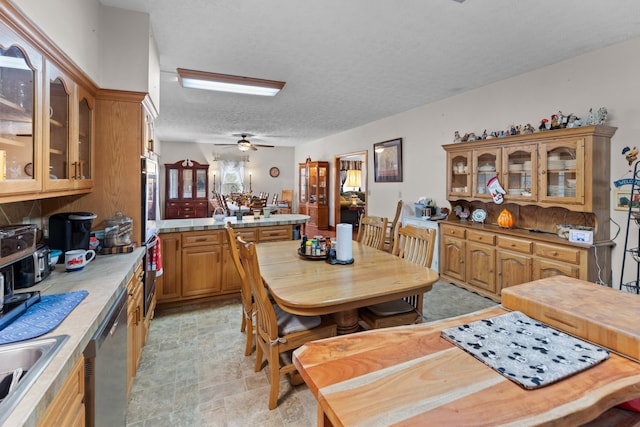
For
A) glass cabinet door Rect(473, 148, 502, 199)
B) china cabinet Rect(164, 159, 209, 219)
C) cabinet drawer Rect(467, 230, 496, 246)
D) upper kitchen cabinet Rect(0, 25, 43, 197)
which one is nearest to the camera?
upper kitchen cabinet Rect(0, 25, 43, 197)

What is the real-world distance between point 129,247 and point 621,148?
4.27 m

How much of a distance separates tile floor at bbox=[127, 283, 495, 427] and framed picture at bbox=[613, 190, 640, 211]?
2.02 metres

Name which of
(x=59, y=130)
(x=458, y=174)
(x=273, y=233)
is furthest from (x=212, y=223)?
(x=458, y=174)

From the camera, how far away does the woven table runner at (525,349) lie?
30.7 inches

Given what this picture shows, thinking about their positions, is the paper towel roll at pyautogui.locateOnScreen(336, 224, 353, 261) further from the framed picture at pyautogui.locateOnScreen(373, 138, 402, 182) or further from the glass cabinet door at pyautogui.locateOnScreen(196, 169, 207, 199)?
the glass cabinet door at pyautogui.locateOnScreen(196, 169, 207, 199)

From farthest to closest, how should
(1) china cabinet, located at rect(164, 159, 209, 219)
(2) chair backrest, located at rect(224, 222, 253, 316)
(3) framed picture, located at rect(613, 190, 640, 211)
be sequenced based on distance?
(1) china cabinet, located at rect(164, 159, 209, 219) → (3) framed picture, located at rect(613, 190, 640, 211) → (2) chair backrest, located at rect(224, 222, 253, 316)

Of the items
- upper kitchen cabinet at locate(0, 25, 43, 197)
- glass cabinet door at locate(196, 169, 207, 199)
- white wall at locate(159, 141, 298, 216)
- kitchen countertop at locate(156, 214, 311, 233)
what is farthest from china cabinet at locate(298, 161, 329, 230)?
upper kitchen cabinet at locate(0, 25, 43, 197)

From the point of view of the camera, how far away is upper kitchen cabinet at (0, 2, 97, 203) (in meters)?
1.20

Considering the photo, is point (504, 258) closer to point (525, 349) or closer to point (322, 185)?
point (525, 349)

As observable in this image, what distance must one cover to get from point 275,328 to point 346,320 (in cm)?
47

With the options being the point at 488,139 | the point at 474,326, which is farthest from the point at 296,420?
the point at 488,139

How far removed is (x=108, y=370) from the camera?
4.31ft

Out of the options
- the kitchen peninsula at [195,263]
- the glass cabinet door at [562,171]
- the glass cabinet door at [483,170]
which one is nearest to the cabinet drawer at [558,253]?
the glass cabinet door at [562,171]

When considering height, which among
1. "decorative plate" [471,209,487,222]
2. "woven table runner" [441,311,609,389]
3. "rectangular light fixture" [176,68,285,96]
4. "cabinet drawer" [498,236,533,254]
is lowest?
"woven table runner" [441,311,609,389]
